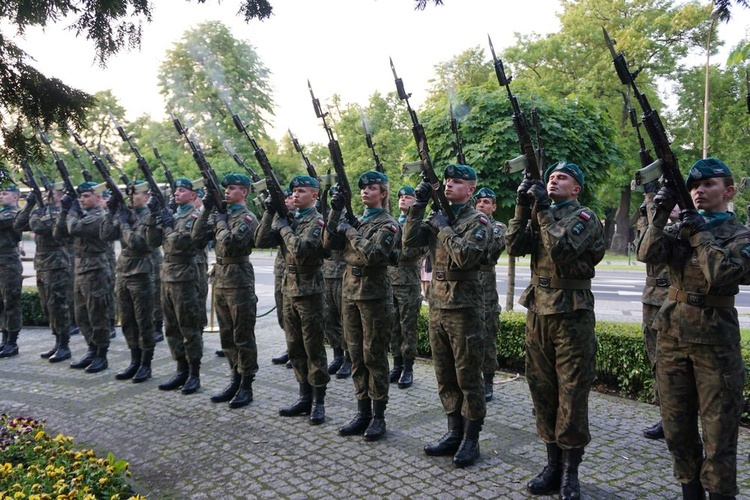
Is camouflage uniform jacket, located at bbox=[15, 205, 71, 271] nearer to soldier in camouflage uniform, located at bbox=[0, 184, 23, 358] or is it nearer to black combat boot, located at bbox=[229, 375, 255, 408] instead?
soldier in camouflage uniform, located at bbox=[0, 184, 23, 358]

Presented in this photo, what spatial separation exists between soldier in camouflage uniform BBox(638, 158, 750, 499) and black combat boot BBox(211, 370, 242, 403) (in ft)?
15.2

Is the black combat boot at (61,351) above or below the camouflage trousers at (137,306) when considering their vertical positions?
below

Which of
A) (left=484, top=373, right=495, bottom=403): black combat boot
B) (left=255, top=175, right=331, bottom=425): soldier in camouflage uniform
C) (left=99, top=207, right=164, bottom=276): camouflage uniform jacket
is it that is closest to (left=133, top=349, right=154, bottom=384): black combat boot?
(left=99, top=207, right=164, bottom=276): camouflage uniform jacket

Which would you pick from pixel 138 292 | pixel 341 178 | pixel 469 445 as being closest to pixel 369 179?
pixel 341 178

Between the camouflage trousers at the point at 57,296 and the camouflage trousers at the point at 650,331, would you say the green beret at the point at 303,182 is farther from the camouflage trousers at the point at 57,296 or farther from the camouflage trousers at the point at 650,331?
the camouflage trousers at the point at 57,296

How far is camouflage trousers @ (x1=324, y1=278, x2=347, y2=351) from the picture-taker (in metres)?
8.48

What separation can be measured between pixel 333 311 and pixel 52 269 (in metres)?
4.47

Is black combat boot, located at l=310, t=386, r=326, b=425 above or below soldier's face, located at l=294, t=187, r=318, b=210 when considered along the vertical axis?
below

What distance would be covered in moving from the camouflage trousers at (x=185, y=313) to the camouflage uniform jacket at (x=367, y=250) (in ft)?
7.17

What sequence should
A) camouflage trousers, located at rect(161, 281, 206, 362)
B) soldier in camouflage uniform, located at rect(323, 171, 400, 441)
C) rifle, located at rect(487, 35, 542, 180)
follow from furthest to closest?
camouflage trousers, located at rect(161, 281, 206, 362)
soldier in camouflage uniform, located at rect(323, 171, 400, 441)
rifle, located at rect(487, 35, 542, 180)

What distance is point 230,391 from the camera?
284 inches

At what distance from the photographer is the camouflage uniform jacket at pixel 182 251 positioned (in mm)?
7555

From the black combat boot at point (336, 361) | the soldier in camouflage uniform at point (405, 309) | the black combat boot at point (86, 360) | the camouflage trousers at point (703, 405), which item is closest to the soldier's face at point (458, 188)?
the camouflage trousers at point (703, 405)

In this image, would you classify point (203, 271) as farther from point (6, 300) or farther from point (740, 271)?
point (740, 271)
